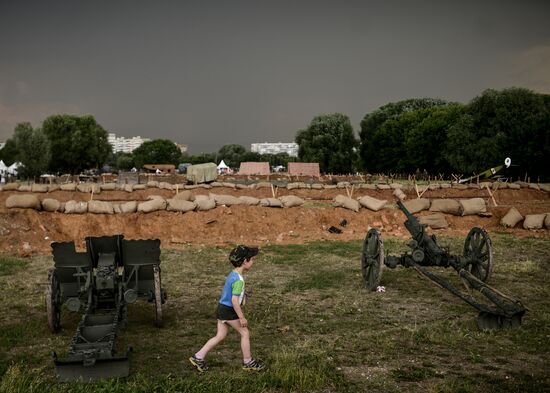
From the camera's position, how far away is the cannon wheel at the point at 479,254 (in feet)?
30.6

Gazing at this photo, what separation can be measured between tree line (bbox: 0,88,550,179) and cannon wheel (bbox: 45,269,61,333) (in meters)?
41.0

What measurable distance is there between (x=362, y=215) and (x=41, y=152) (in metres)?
54.5

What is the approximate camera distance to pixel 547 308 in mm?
8188

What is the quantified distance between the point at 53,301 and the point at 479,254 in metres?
8.01

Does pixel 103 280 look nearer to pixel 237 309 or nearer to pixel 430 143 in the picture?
pixel 237 309

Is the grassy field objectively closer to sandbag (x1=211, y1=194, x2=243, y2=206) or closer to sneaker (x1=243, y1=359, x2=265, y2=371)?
sneaker (x1=243, y1=359, x2=265, y2=371)

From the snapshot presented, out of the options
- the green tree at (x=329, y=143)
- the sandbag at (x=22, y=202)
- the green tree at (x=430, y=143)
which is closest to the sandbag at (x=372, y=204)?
the sandbag at (x=22, y=202)

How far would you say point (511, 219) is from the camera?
18.0 meters

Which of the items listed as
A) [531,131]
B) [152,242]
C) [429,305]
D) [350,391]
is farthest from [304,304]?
[531,131]

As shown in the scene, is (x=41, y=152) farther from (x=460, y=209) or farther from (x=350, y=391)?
(x=350, y=391)

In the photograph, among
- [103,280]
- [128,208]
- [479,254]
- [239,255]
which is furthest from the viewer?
[128,208]

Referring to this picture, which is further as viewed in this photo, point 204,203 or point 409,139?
point 409,139

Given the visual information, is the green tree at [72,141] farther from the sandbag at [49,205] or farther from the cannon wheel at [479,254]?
the cannon wheel at [479,254]

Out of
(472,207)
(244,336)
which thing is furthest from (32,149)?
(244,336)
